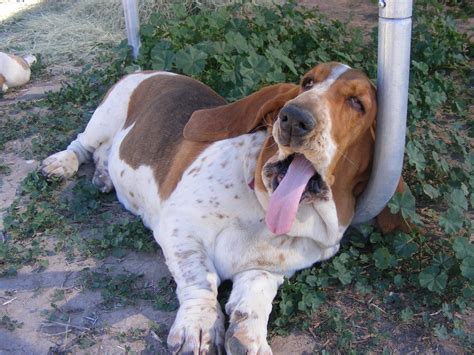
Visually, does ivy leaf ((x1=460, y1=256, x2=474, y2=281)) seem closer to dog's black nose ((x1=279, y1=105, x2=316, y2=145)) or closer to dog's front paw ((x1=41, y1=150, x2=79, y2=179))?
dog's black nose ((x1=279, y1=105, x2=316, y2=145))

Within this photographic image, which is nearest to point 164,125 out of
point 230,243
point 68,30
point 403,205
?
point 230,243

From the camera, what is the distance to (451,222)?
3432 mm

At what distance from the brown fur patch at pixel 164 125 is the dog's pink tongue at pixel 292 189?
0.90 metres

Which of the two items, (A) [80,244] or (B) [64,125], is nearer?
(A) [80,244]

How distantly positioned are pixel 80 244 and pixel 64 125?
1.83 metres

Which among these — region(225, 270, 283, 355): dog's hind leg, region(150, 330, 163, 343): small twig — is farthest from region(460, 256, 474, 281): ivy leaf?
region(150, 330, 163, 343): small twig

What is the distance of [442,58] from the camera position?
5492 mm

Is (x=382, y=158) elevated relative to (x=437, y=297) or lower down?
elevated

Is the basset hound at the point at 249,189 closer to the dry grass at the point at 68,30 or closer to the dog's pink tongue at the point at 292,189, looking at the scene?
the dog's pink tongue at the point at 292,189

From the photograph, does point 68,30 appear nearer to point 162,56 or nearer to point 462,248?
point 162,56

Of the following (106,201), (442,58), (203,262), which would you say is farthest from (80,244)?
(442,58)

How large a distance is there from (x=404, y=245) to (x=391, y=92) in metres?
0.86

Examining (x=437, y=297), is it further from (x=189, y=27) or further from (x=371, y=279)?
(x=189, y=27)

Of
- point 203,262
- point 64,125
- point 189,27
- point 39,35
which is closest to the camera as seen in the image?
point 203,262
